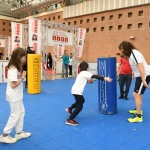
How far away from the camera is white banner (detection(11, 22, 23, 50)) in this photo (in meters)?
12.5

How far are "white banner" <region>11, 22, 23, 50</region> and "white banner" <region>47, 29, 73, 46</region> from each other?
2895 mm

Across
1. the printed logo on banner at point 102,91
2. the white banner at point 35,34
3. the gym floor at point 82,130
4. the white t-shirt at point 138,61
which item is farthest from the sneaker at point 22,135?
the white banner at point 35,34

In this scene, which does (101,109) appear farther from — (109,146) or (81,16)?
(81,16)

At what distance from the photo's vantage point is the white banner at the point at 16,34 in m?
12.5

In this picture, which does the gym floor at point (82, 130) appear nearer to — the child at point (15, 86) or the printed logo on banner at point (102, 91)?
the printed logo on banner at point (102, 91)

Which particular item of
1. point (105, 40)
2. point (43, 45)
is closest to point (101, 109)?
point (43, 45)

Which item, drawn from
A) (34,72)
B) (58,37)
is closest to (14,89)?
(34,72)

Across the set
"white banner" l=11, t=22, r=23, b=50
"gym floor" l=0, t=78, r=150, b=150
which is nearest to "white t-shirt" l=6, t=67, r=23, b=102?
"gym floor" l=0, t=78, r=150, b=150

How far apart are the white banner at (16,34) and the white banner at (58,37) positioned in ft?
9.50

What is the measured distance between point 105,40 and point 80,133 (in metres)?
14.1

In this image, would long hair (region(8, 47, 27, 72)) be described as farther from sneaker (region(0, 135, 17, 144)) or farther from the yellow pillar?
the yellow pillar

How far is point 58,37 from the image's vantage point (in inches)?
440

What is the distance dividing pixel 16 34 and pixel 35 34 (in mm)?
2778

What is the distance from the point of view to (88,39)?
1788cm
